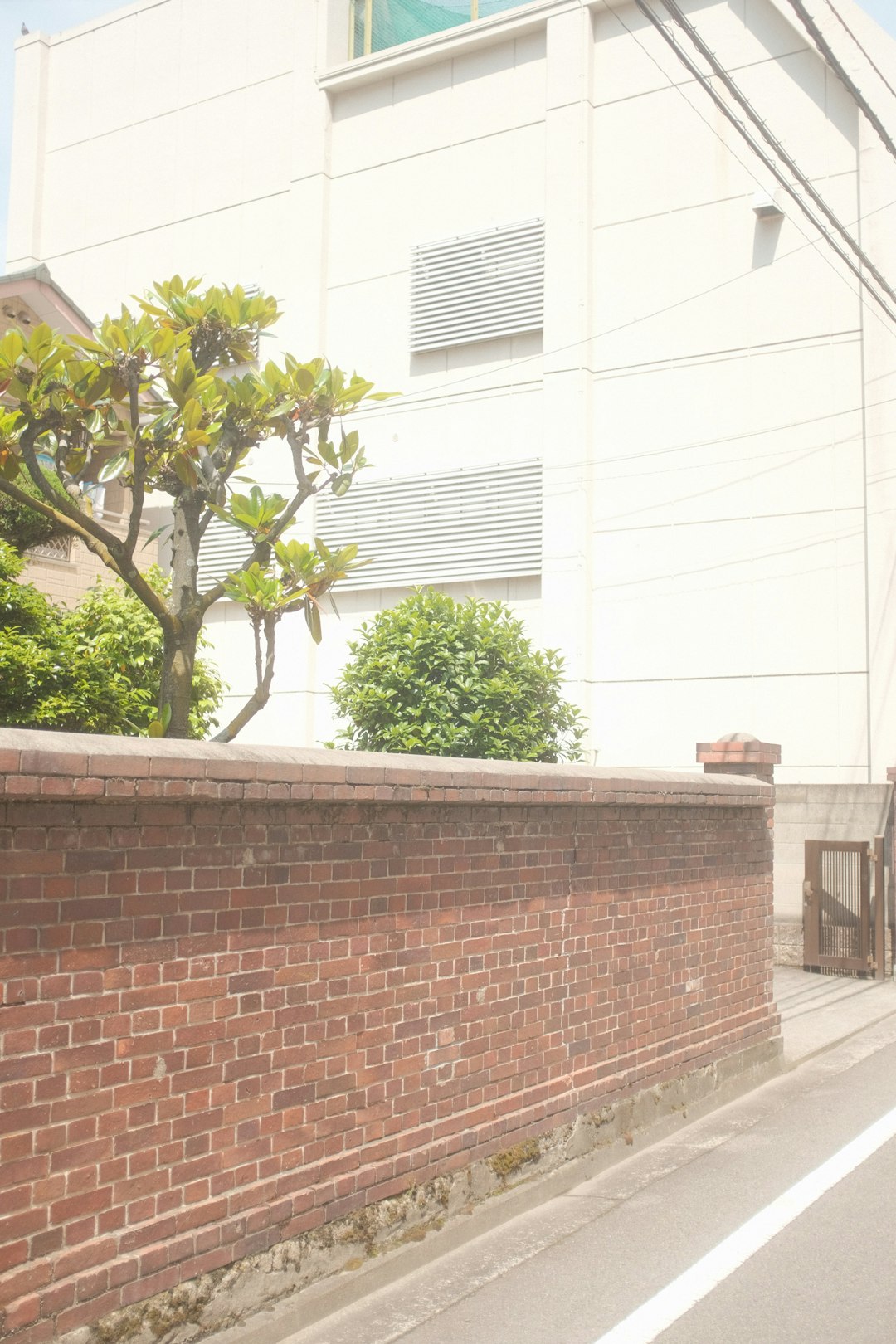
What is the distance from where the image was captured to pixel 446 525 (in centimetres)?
2044

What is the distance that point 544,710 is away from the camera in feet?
45.6

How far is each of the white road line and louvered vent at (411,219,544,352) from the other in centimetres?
1496

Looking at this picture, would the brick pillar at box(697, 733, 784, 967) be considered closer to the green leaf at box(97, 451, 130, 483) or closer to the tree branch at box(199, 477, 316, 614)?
the tree branch at box(199, 477, 316, 614)

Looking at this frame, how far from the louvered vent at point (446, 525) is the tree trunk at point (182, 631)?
13.2 metres

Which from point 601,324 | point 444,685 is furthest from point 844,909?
point 601,324

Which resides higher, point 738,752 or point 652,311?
point 652,311

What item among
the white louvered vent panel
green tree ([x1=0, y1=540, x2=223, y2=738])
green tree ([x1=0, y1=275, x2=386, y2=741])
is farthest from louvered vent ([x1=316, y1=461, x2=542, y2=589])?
green tree ([x1=0, y1=275, x2=386, y2=741])

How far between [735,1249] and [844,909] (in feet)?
33.7

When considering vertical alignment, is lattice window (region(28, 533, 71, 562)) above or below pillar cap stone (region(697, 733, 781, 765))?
above

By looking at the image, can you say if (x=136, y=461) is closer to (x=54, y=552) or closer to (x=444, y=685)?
(x=444, y=685)

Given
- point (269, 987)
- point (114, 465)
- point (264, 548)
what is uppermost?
point (114, 465)

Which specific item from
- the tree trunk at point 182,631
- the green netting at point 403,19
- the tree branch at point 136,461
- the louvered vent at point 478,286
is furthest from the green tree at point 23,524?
the green netting at point 403,19

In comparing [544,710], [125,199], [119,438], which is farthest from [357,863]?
[125,199]

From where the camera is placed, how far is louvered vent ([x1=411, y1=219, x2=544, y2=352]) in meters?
20.1
